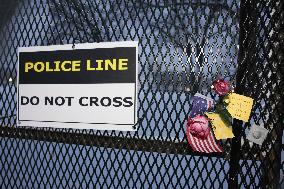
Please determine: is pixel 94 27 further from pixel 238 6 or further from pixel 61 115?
pixel 238 6

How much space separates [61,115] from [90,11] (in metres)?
0.38

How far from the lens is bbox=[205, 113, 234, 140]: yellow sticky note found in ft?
2.78

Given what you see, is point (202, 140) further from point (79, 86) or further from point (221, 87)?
point (79, 86)

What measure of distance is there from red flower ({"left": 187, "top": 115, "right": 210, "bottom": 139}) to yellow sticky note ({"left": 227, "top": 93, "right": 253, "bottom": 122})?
81 millimetres

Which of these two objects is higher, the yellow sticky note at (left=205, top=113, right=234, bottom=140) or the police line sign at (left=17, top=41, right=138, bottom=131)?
the police line sign at (left=17, top=41, right=138, bottom=131)

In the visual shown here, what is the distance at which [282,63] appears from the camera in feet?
2.73

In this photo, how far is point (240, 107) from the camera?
0.84m

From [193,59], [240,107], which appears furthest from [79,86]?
[240,107]

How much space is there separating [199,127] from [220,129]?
63mm

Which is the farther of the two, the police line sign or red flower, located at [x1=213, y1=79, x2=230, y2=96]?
the police line sign

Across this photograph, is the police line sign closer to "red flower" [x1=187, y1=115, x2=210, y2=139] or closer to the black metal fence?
the black metal fence

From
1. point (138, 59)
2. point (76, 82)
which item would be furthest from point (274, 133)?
point (76, 82)

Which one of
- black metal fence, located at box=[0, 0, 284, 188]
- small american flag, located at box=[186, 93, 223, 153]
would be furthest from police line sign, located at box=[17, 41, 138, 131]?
small american flag, located at box=[186, 93, 223, 153]

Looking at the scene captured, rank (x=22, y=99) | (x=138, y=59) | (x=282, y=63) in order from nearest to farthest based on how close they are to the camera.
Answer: (x=282, y=63) → (x=138, y=59) → (x=22, y=99)
